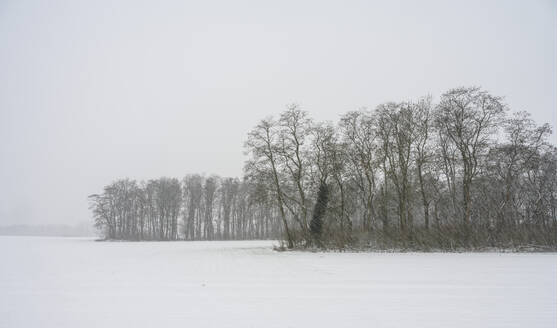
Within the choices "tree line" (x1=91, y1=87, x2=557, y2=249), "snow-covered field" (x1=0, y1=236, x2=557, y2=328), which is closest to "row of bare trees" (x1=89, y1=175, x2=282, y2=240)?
"tree line" (x1=91, y1=87, x2=557, y2=249)

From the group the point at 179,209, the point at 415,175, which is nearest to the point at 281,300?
the point at 415,175

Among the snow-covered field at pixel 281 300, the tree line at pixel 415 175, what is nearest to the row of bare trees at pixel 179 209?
the tree line at pixel 415 175

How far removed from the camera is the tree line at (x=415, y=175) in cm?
2239

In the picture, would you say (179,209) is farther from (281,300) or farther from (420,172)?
(281,300)

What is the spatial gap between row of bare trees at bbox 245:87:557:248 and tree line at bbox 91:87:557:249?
3.6 inches

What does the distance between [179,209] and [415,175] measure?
5119cm

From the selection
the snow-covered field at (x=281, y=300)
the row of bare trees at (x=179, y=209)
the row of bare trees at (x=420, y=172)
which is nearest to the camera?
the snow-covered field at (x=281, y=300)

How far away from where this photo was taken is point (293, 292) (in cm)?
765

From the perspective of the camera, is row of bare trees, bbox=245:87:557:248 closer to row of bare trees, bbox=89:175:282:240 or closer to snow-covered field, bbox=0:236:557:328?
snow-covered field, bbox=0:236:557:328

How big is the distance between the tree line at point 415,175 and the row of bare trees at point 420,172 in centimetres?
9

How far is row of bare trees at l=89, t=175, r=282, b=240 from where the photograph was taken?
209ft

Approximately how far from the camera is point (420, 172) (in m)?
25.7

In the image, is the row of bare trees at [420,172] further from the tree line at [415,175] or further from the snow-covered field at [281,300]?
the snow-covered field at [281,300]

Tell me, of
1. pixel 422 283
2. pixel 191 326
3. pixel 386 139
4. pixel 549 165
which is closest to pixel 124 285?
pixel 191 326
